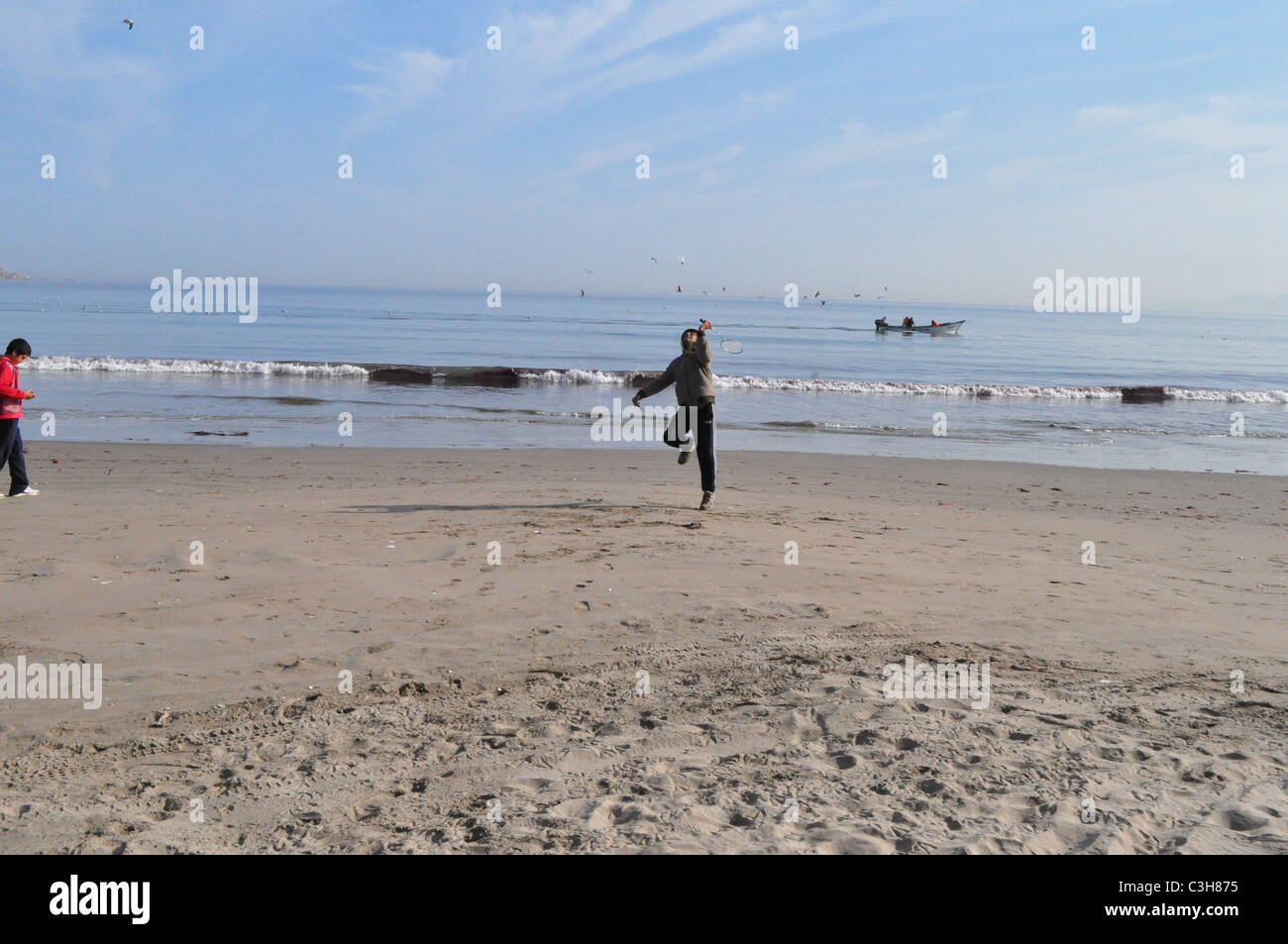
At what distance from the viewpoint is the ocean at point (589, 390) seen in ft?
63.0

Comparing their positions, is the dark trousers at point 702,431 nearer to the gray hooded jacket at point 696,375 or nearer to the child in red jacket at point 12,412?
the gray hooded jacket at point 696,375

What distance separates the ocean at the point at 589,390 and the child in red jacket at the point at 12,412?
6.49m

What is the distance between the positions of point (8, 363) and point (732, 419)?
51.8ft

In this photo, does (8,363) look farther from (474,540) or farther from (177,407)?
(177,407)

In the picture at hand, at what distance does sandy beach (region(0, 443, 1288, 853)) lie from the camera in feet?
11.8

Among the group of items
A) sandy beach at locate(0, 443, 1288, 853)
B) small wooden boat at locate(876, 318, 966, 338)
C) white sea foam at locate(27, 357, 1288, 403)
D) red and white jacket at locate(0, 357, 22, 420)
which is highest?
small wooden boat at locate(876, 318, 966, 338)

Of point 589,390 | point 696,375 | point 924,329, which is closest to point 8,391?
point 696,375

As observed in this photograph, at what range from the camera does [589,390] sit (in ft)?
101

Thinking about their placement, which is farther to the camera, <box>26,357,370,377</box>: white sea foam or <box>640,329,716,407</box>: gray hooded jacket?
<box>26,357,370,377</box>: white sea foam

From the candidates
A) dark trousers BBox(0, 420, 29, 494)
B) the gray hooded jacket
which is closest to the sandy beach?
dark trousers BBox(0, 420, 29, 494)

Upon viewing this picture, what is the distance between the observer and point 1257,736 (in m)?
4.44

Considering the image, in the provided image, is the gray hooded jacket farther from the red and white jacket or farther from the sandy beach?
the red and white jacket

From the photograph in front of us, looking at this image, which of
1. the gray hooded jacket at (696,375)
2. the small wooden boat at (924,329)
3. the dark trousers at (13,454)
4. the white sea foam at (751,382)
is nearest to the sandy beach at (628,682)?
the dark trousers at (13,454)
